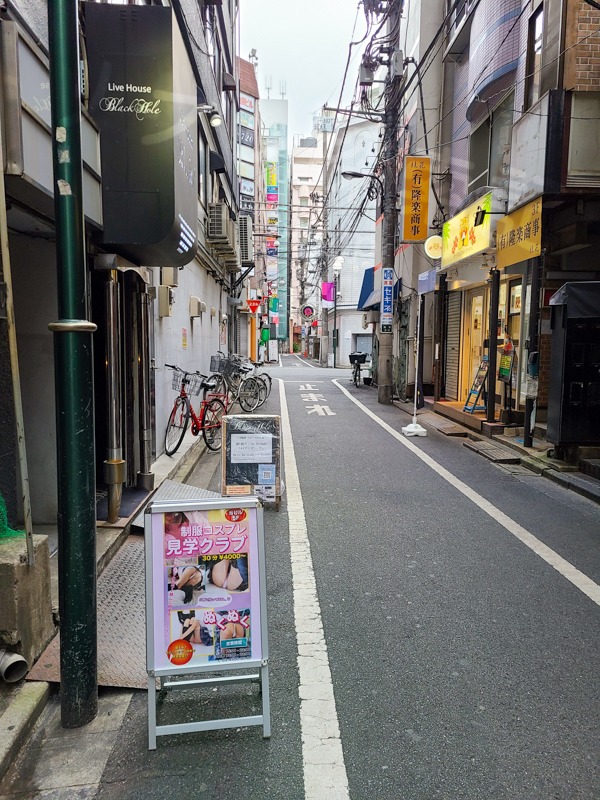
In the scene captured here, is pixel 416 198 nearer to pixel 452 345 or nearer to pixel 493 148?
pixel 493 148

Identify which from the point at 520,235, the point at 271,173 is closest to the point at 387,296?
the point at 520,235

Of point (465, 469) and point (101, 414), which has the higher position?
point (101, 414)

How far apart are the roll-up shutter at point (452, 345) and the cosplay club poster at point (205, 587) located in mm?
13632

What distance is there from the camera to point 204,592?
9.15 ft

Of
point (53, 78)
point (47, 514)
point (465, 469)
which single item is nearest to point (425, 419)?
Answer: point (465, 469)

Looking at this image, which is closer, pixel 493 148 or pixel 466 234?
pixel 466 234

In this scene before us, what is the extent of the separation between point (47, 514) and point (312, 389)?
16635mm

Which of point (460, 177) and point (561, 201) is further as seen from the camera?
point (460, 177)

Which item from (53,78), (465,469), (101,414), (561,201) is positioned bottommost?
(465,469)

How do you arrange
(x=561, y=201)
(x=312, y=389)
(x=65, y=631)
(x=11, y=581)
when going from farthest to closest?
1. (x=312, y=389)
2. (x=561, y=201)
3. (x=11, y=581)
4. (x=65, y=631)

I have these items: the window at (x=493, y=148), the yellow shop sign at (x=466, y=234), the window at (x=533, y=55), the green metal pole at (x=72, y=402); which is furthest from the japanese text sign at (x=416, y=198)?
the green metal pole at (x=72, y=402)

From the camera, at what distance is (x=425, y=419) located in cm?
1405

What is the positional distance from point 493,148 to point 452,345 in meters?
5.29

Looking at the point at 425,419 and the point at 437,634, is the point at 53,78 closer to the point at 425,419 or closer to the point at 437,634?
the point at 437,634
